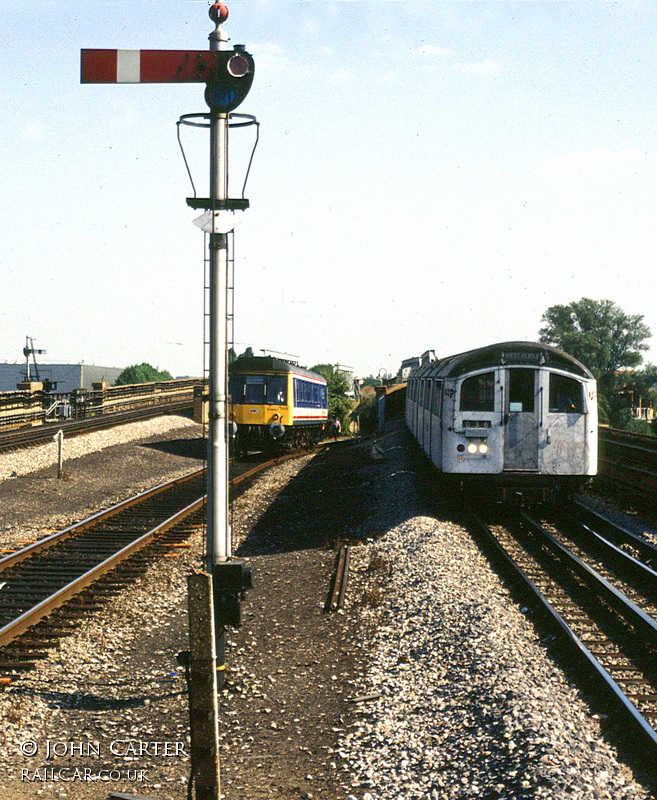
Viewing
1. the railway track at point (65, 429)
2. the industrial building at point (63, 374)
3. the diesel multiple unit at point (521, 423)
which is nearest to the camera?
the diesel multiple unit at point (521, 423)

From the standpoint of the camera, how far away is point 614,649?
745cm

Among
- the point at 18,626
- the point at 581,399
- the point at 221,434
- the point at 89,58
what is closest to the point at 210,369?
the point at 221,434

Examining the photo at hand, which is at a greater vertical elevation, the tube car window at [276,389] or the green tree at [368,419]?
the tube car window at [276,389]

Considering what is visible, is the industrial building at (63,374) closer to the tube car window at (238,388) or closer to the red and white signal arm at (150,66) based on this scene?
the tube car window at (238,388)

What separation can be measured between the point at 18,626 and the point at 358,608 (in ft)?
12.1

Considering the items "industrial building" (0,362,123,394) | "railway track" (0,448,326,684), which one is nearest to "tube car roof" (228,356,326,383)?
"railway track" (0,448,326,684)

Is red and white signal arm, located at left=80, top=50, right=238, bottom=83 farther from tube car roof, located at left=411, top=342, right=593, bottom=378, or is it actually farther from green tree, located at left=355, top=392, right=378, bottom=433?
green tree, located at left=355, top=392, right=378, bottom=433

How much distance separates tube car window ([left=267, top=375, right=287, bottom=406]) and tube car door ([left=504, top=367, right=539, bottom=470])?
12.9 meters

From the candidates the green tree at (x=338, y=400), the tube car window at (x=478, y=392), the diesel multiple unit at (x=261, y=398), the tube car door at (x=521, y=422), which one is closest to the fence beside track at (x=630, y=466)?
the tube car door at (x=521, y=422)

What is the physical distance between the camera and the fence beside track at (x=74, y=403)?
3369 centimetres

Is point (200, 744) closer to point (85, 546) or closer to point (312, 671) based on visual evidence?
point (312, 671)

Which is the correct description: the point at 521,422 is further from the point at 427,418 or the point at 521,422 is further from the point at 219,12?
the point at 219,12

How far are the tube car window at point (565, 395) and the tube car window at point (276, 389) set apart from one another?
1321cm

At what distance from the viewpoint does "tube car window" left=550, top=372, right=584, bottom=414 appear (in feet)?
43.3
